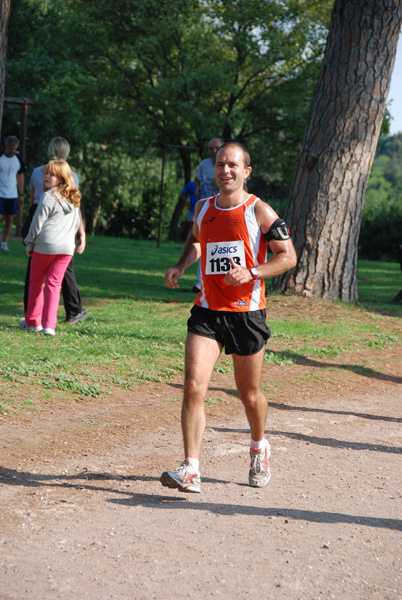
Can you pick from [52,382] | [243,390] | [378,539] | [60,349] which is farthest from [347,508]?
[60,349]

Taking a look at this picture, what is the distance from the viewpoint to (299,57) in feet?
114

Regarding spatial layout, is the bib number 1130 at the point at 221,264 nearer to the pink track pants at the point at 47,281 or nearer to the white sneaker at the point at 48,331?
the pink track pants at the point at 47,281

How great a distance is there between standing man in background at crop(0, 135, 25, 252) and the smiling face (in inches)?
413

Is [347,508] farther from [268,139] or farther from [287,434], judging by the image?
[268,139]

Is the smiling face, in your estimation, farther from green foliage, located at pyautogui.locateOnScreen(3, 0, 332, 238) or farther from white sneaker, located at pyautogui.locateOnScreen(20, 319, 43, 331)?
green foliage, located at pyautogui.locateOnScreen(3, 0, 332, 238)

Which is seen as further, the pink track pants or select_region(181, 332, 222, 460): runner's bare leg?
the pink track pants

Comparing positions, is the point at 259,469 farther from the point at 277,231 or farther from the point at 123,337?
the point at 123,337

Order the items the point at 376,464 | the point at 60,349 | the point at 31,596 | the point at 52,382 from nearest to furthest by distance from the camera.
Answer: the point at 31,596 → the point at 376,464 → the point at 52,382 → the point at 60,349

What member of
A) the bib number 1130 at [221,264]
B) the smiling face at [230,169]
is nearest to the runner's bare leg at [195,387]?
the bib number 1130 at [221,264]

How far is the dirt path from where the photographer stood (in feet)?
10.8

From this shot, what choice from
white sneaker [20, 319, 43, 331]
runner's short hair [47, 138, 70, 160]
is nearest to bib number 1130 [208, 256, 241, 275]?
runner's short hair [47, 138, 70, 160]

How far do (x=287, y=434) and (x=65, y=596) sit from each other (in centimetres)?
322

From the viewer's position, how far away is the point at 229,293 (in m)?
4.48

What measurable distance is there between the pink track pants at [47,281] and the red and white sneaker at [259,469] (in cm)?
413
